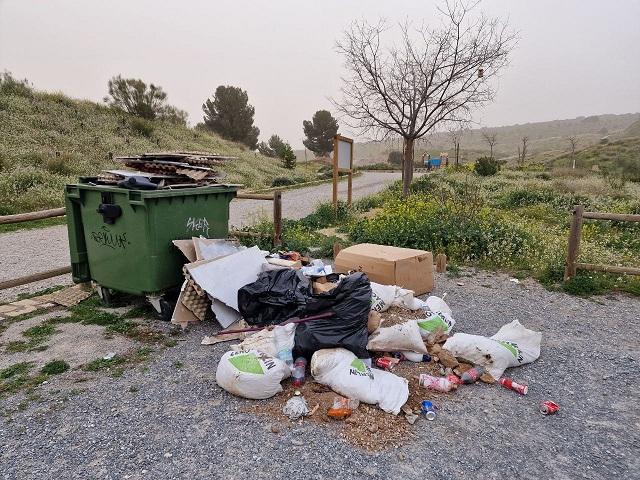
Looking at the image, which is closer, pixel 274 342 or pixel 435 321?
pixel 274 342

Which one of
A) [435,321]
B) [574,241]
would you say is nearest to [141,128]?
[574,241]

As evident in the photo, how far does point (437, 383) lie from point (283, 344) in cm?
115

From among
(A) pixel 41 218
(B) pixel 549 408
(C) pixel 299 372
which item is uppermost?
(A) pixel 41 218

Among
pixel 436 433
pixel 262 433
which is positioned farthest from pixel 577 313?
pixel 262 433

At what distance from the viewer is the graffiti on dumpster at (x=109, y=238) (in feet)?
14.0

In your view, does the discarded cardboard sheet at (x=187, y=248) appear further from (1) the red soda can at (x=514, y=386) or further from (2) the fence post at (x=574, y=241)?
(2) the fence post at (x=574, y=241)

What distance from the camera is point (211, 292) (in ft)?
13.2

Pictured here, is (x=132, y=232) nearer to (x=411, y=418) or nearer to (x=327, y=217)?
(x=411, y=418)

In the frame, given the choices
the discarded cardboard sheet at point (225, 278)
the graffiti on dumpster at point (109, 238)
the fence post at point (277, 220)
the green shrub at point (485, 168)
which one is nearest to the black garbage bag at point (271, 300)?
the discarded cardboard sheet at point (225, 278)

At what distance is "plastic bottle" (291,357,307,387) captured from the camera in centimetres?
311

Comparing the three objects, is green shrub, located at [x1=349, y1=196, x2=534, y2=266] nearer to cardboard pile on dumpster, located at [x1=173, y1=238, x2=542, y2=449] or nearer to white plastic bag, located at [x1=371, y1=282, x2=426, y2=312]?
cardboard pile on dumpster, located at [x1=173, y1=238, x2=542, y2=449]

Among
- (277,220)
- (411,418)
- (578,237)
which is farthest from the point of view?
(277,220)

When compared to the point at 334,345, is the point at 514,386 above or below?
below

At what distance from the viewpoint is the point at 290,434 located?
2.61 m
